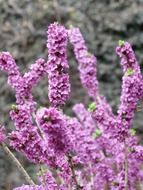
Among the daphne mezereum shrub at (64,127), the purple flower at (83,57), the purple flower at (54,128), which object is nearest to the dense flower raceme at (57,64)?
the daphne mezereum shrub at (64,127)

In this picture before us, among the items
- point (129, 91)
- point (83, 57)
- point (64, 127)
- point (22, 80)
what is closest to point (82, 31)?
point (83, 57)

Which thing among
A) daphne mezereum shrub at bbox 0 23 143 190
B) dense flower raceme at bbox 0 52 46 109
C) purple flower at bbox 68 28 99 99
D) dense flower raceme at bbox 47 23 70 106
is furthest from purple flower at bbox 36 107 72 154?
purple flower at bbox 68 28 99 99

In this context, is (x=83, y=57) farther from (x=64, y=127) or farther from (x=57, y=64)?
(x=64, y=127)

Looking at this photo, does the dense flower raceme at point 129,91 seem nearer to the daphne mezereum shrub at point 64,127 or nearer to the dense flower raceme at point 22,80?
the daphne mezereum shrub at point 64,127

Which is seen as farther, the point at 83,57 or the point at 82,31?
the point at 82,31

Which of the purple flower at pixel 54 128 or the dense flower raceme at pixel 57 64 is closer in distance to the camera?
the purple flower at pixel 54 128

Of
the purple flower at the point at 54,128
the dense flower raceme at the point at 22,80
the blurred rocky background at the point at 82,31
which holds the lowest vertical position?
the purple flower at the point at 54,128

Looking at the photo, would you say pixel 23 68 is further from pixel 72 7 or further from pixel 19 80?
pixel 19 80
